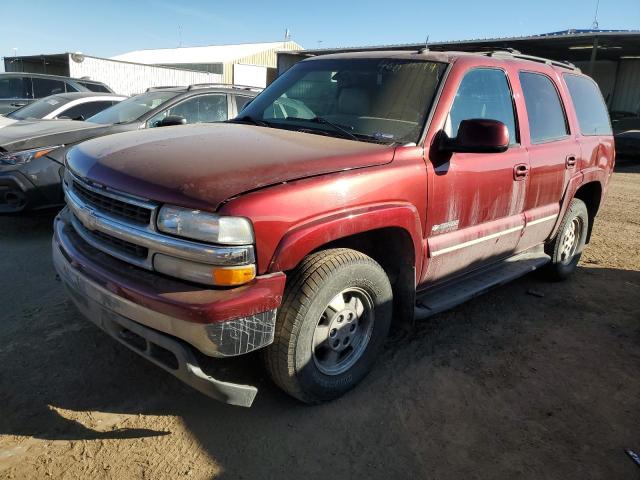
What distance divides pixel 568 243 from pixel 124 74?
24.7 metres

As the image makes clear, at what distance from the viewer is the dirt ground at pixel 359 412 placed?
7.96ft

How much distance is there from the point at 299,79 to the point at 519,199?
193 centimetres

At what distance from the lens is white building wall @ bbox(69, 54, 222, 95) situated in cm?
2334

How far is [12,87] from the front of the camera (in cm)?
1174

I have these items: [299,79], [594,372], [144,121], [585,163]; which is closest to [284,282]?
[299,79]

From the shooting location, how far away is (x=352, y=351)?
298cm

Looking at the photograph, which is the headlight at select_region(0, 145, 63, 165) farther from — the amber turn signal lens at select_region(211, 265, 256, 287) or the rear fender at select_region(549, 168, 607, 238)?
the rear fender at select_region(549, 168, 607, 238)

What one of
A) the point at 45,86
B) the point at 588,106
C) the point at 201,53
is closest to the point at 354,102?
the point at 588,106

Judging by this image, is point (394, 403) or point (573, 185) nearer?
point (394, 403)

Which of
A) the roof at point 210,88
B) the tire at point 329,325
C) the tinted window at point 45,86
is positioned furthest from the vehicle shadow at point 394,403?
the tinted window at point 45,86

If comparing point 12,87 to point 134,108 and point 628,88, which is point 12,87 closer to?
point 134,108

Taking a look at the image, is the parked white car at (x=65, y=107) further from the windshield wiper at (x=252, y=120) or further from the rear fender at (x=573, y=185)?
the rear fender at (x=573, y=185)

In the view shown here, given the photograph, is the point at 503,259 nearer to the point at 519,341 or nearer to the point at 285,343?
the point at 519,341

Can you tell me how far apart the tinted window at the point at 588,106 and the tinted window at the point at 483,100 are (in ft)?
4.17
